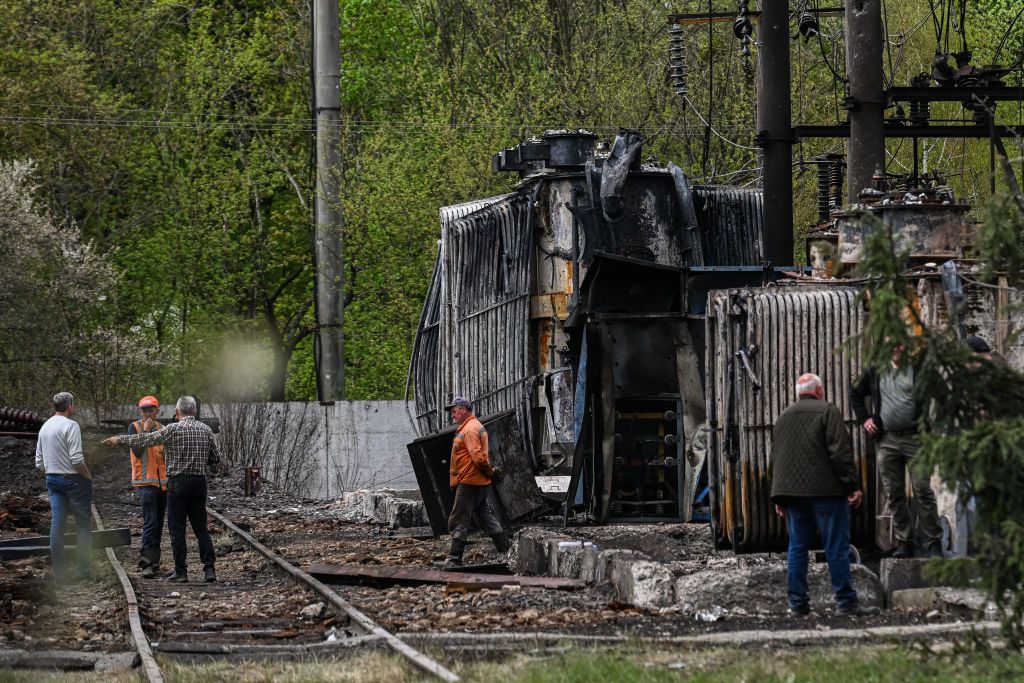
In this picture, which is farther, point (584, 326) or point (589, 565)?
point (584, 326)

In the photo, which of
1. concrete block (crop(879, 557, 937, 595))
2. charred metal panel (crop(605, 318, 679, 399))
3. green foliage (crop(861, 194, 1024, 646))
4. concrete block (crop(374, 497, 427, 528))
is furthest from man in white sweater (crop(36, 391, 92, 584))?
green foliage (crop(861, 194, 1024, 646))

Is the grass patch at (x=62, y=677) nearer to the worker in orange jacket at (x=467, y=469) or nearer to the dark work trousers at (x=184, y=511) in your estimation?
the dark work trousers at (x=184, y=511)

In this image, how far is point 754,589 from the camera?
1211 cm

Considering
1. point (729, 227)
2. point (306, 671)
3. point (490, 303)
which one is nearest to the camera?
point (306, 671)

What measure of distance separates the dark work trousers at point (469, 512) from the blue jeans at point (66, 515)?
11.8 ft

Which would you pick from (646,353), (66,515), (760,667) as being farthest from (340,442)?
(760,667)

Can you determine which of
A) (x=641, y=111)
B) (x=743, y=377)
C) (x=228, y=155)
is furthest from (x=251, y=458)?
(x=743, y=377)

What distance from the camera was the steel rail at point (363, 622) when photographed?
29.1ft

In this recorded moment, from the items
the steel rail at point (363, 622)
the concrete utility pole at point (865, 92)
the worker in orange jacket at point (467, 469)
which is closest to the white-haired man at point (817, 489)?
the steel rail at point (363, 622)

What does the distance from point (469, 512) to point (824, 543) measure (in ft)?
17.9

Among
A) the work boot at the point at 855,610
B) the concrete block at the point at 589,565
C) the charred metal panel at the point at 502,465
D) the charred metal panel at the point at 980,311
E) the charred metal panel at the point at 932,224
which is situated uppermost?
the charred metal panel at the point at 932,224

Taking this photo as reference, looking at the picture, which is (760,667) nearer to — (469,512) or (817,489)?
(817,489)

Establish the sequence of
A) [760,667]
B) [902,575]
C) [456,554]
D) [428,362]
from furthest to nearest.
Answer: [428,362] < [456,554] < [902,575] < [760,667]

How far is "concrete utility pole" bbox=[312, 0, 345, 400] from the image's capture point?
107ft
